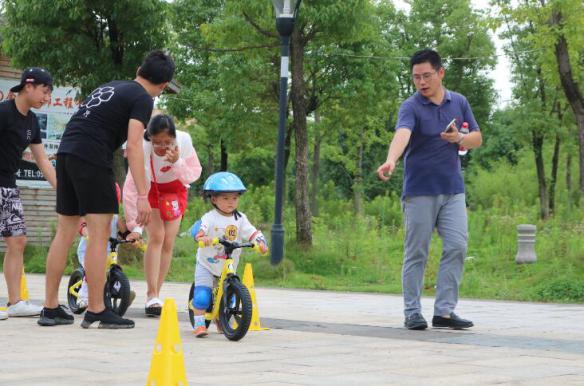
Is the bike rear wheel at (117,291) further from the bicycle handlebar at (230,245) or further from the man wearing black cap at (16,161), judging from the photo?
the bicycle handlebar at (230,245)

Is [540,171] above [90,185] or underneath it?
Result: above

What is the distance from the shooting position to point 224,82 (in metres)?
25.4

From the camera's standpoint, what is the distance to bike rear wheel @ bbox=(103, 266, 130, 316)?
8.15 metres

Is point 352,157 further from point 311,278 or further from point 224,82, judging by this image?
point 311,278

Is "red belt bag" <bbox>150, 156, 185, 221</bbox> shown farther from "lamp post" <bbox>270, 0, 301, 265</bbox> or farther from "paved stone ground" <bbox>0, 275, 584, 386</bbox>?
"lamp post" <bbox>270, 0, 301, 265</bbox>

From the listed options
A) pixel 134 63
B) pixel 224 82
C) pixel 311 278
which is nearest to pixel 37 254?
pixel 134 63

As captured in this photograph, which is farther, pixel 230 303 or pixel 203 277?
pixel 203 277

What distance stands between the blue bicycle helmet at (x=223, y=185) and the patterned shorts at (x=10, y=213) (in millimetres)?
1855

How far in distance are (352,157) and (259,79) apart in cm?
2046

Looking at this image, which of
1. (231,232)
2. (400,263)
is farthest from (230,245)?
(400,263)

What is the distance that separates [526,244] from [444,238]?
8.10 metres

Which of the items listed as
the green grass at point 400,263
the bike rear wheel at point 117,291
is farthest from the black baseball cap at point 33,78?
the green grass at point 400,263

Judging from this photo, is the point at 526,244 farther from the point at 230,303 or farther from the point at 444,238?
the point at 230,303

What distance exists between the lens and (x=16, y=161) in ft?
27.1
